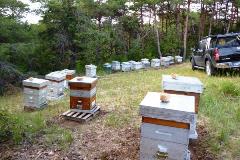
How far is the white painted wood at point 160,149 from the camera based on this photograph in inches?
180

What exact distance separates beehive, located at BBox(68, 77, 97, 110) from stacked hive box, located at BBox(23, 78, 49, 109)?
195cm

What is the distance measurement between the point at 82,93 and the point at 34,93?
2464 mm

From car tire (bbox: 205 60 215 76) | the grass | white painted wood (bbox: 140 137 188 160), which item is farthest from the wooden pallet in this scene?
car tire (bbox: 205 60 215 76)

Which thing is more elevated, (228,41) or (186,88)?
(228,41)

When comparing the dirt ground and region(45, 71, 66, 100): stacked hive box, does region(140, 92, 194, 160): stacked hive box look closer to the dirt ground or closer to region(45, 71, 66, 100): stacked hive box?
the dirt ground

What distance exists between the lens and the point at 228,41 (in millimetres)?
12977

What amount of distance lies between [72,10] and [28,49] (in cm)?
560

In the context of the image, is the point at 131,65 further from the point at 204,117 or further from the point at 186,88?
the point at 186,88

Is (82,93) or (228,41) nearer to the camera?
(82,93)

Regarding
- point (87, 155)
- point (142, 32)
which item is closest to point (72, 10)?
point (142, 32)

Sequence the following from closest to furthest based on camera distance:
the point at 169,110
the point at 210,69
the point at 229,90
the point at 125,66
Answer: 1. the point at 169,110
2. the point at 229,90
3. the point at 210,69
4. the point at 125,66

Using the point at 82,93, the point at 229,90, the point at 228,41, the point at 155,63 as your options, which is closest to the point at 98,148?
the point at 82,93

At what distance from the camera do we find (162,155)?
4.68 metres

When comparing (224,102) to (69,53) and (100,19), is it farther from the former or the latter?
(100,19)
